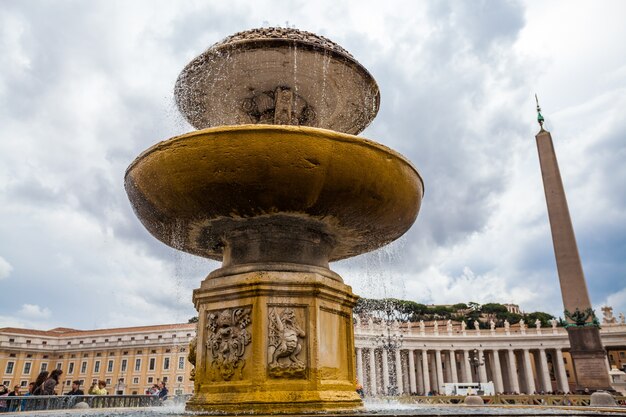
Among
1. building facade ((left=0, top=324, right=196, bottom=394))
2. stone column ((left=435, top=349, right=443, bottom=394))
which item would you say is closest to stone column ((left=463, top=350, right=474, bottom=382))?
stone column ((left=435, top=349, right=443, bottom=394))

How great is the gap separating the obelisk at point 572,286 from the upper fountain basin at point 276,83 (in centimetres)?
2098

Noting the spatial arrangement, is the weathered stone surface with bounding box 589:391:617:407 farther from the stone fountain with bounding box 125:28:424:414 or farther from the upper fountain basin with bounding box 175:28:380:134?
the upper fountain basin with bounding box 175:28:380:134

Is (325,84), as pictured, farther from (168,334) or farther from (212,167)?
→ (168,334)

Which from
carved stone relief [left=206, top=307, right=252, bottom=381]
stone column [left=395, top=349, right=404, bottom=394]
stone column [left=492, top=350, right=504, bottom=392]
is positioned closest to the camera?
carved stone relief [left=206, top=307, right=252, bottom=381]

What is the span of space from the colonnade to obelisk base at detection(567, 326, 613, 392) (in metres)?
31.8

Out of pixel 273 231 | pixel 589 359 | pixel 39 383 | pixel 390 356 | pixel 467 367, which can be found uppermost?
pixel 390 356

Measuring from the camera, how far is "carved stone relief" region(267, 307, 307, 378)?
441 centimetres

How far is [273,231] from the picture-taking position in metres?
5.22

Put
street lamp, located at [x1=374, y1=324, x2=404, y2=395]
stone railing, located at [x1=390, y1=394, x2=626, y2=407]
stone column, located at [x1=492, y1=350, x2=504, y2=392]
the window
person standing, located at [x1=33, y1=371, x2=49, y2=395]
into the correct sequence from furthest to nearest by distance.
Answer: the window
stone column, located at [x1=492, y1=350, x2=504, y2=392]
street lamp, located at [x1=374, y1=324, x2=404, y2=395]
stone railing, located at [x1=390, y1=394, x2=626, y2=407]
person standing, located at [x1=33, y1=371, x2=49, y2=395]

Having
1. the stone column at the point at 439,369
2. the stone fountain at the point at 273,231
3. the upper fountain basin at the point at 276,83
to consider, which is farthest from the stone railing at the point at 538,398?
the stone column at the point at 439,369

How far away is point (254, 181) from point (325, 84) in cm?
283

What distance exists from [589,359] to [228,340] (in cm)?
2662

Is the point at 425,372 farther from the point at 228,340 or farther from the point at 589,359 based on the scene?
the point at 228,340

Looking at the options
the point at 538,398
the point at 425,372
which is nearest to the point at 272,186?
the point at 538,398
